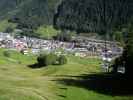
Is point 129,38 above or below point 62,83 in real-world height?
above

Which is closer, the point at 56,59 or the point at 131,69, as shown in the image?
the point at 131,69

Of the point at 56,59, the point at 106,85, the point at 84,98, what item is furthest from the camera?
the point at 56,59

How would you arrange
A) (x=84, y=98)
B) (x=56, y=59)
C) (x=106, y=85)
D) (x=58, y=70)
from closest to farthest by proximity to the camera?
(x=84, y=98)
(x=106, y=85)
(x=58, y=70)
(x=56, y=59)

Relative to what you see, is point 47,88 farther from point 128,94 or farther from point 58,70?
point 58,70

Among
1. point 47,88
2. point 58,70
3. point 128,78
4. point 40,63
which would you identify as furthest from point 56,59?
point 47,88

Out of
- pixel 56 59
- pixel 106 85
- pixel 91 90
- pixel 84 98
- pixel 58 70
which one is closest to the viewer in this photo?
pixel 84 98

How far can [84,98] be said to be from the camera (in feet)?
197

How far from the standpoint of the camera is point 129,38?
271 ft

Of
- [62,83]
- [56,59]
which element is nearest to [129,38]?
[62,83]

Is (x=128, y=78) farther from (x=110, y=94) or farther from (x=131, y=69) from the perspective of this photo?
(x=110, y=94)

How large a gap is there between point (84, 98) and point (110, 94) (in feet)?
20.9

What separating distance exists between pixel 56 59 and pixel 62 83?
256 feet

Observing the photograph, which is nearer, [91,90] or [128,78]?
[91,90]

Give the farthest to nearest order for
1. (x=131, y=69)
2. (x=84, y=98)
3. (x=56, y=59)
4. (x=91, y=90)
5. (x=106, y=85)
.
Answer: (x=56, y=59), (x=131, y=69), (x=106, y=85), (x=91, y=90), (x=84, y=98)
